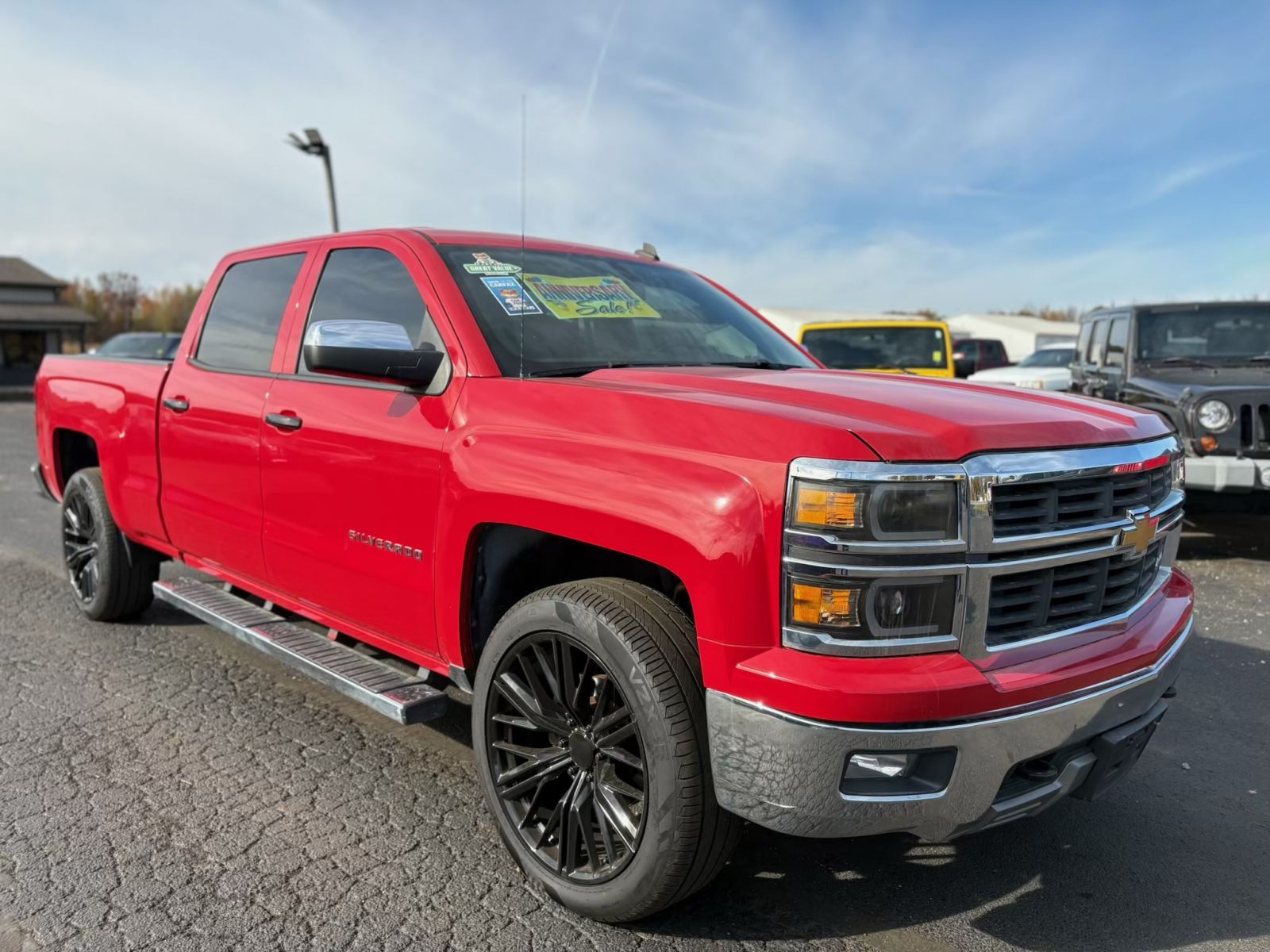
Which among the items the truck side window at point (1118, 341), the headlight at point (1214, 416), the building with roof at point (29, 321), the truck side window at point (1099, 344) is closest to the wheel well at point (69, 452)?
the headlight at point (1214, 416)

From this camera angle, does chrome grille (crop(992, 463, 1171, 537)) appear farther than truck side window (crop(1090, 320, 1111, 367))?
No

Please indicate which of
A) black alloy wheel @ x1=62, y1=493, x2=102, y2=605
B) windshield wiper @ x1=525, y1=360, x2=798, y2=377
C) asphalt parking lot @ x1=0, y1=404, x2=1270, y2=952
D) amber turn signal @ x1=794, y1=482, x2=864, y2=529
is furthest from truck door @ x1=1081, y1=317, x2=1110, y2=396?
black alloy wheel @ x1=62, y1=493, x2=102, y2=605

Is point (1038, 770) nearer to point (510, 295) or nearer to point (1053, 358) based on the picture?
point (510, 295)

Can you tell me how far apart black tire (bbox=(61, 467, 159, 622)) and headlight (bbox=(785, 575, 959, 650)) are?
4.16 metres

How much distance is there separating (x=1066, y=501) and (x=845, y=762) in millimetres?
854

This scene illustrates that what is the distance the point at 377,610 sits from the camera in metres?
3.34

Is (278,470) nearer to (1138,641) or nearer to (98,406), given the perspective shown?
(98,406)

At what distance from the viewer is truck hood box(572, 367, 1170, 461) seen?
87.5 inches

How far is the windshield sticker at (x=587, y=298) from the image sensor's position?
3422 millimetres

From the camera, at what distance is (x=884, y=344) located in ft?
40.1

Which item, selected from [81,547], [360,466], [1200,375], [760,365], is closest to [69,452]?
[81,547]

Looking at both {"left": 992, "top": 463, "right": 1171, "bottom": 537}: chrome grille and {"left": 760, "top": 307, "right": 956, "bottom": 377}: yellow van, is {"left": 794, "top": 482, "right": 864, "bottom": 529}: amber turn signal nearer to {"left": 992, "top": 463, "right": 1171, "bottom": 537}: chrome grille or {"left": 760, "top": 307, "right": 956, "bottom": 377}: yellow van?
{"left": 992, "top": 463, "right": 1171, "bottom": 537}: chrome grille

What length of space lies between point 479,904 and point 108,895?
1031mm

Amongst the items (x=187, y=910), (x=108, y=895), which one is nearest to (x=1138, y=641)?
(x=187, y=910)
